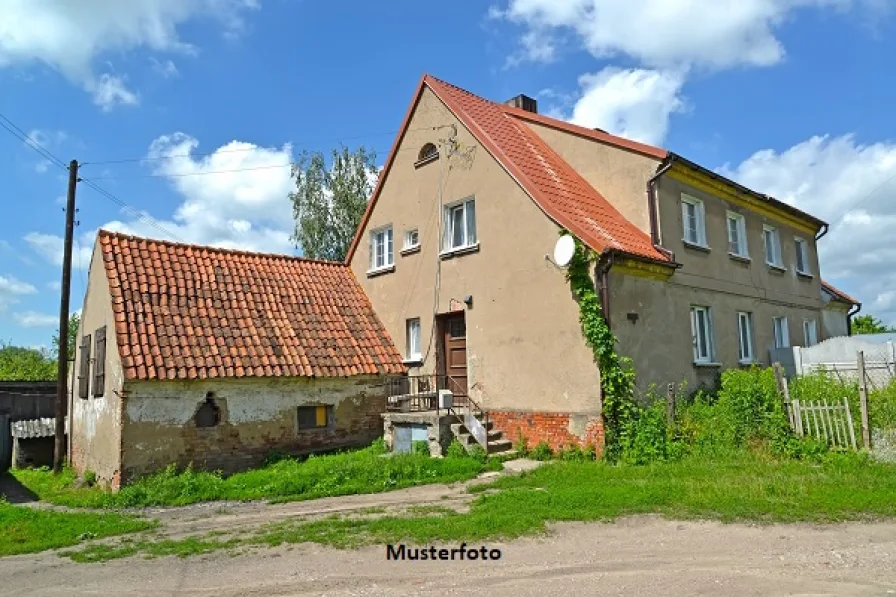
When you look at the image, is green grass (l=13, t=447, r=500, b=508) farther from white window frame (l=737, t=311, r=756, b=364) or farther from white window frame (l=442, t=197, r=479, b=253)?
white window frame (l=737, t=311, r=756, b=364)

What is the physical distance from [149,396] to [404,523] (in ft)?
23.4

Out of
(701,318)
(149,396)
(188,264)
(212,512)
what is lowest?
(212,512)

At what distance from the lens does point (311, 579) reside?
20.5ft

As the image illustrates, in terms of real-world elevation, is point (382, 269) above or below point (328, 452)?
above

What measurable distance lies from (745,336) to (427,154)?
1030 centimetres

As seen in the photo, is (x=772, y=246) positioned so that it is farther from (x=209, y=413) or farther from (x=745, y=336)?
(x=209, y=413)

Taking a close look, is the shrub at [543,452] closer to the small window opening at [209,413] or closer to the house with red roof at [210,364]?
the house with red roof at [210,364]

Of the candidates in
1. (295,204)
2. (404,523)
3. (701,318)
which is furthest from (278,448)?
(295,204)

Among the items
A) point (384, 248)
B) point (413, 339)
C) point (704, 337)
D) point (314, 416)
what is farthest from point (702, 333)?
point (314, 416)

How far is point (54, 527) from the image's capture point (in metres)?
9.41

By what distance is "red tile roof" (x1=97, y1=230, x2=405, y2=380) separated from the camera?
13336mm

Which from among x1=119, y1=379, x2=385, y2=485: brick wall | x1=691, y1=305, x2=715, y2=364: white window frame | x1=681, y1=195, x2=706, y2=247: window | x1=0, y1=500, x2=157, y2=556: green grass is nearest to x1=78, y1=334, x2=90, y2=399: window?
x1=119, y1=379, x2=385, y2=485: brick wall

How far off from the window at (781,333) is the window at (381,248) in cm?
1187

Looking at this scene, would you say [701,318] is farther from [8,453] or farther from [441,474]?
[8,453]
